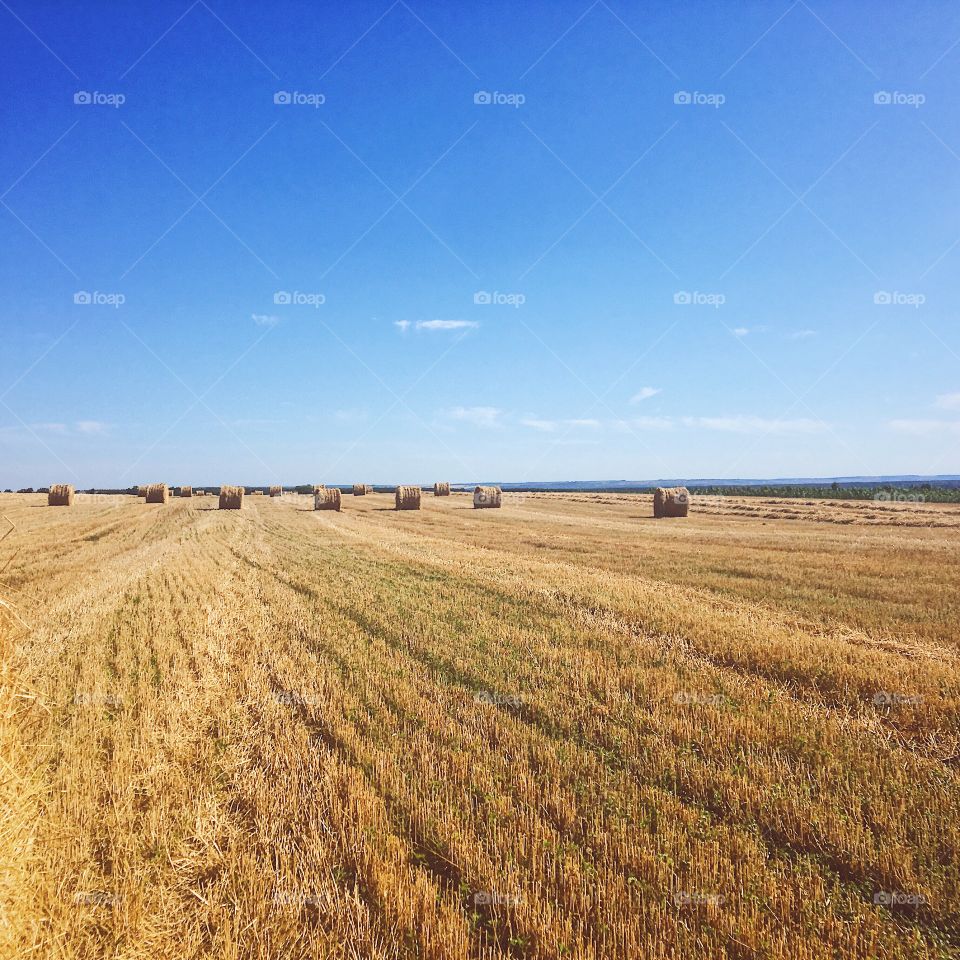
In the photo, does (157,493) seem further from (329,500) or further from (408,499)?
(408,499)

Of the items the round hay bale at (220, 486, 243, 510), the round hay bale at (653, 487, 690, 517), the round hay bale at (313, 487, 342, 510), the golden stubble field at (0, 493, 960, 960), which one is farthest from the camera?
the round hay bale at (313, 487, 342, 510)

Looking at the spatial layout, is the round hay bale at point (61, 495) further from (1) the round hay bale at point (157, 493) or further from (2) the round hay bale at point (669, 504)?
(2) the round hay bale at point (669, 504)

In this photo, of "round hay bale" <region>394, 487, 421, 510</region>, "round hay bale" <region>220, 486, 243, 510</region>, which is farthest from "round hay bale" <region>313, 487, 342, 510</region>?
"round hay bale" <region>220, 486, 243, 510</region>

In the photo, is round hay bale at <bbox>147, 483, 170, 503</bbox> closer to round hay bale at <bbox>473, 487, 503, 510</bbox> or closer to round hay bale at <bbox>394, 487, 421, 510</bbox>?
round hay bale at <bbox>394, 487, 421, 510</bbox>

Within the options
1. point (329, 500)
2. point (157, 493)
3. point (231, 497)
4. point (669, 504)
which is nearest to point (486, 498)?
point (329, 500)

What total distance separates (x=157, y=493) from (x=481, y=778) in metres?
54.3

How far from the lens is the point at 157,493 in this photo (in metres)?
50.8

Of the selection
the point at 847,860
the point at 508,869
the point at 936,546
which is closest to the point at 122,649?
the point at 508,869

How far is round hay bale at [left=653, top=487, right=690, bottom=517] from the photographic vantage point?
38594 millimetres

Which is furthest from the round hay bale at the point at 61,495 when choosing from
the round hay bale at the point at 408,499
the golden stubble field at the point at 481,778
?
the golden stubble field at the point at 481,778

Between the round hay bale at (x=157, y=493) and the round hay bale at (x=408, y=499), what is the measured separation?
22731 mm

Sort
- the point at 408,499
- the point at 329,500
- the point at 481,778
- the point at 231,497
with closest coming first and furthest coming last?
the point at 481,778 → the point at 408,499 → the point at 231,497 → the point at 329,500

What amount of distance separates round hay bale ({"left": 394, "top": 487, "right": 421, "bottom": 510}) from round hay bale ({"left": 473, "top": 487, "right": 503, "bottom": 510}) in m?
6.09

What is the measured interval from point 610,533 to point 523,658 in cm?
1981
